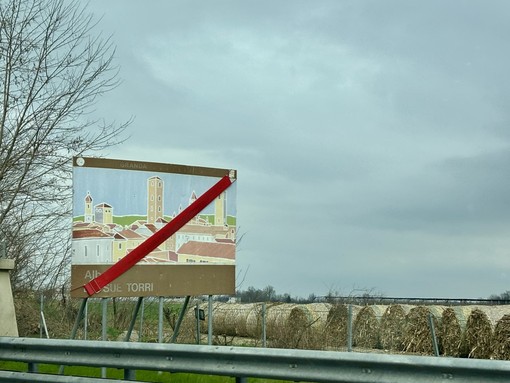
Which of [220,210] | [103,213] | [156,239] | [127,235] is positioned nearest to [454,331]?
[220,210]

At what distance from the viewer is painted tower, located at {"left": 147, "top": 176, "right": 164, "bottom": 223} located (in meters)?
14.5

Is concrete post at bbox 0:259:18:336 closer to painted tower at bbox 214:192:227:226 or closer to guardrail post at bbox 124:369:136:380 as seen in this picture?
painted tower at bbox 214:192:227:226

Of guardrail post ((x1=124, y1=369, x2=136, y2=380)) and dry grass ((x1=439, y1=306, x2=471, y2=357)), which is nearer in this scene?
guardrail post ((x1=124, y1=369, x2=136, y2=380))

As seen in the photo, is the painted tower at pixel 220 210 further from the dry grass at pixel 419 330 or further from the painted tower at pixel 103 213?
the dry grass at pixel 419 330

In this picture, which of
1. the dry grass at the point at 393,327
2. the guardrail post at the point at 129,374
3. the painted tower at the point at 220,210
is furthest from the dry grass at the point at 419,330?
the guardrail post at the point at 129,374

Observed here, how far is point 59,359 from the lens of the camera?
10.0 m

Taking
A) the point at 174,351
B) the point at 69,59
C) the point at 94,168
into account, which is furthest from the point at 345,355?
the point at 69,59

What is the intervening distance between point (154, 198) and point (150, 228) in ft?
1.56

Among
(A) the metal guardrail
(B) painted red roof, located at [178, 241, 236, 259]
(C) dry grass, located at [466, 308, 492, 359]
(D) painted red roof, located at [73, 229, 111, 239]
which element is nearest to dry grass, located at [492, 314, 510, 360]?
(C) dry grass, located at [466, 308, 492, 359]

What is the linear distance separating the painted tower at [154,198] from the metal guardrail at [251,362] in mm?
4212

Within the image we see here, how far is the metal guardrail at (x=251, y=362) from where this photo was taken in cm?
691

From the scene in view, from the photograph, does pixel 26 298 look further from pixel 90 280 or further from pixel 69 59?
pixel 90 280

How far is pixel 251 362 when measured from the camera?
823 cm

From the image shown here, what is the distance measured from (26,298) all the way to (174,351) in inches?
671
